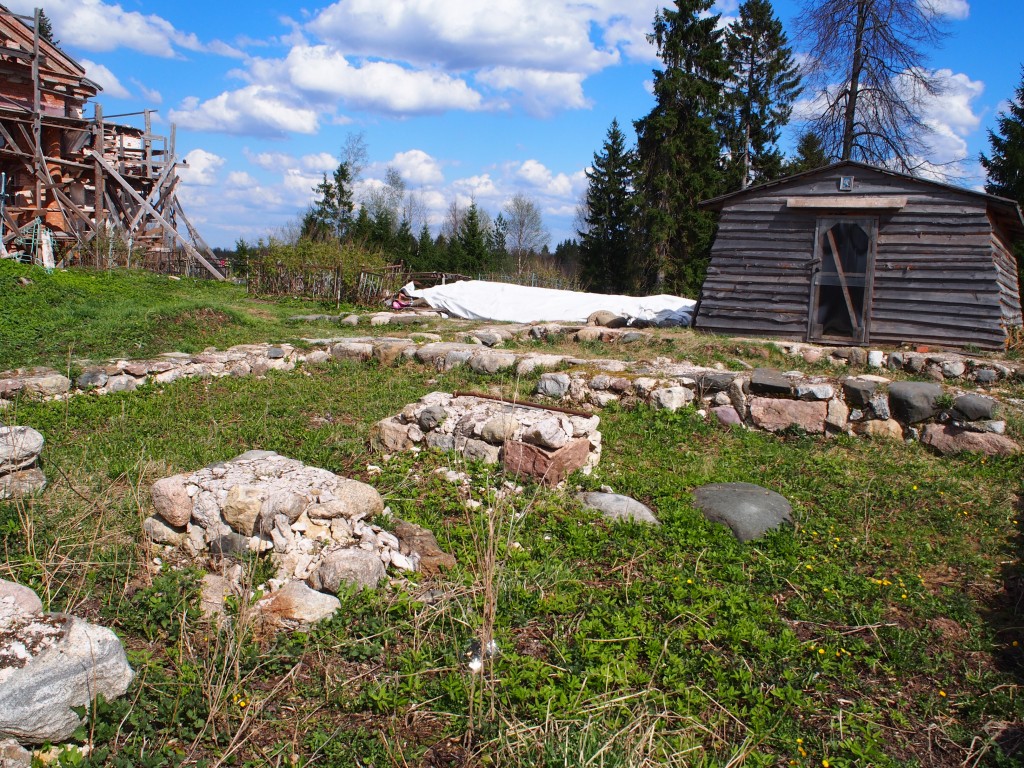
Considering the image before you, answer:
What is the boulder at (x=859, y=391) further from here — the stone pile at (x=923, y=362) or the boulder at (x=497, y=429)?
the boulder at (x=497, y=429)

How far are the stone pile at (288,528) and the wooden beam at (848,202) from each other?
11101 millimetres

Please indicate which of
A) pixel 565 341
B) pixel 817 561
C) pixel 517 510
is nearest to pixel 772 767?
pixel 817 561

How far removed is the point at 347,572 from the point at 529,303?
14387mm

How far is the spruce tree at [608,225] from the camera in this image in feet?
107

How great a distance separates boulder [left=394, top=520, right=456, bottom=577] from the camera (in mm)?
4586

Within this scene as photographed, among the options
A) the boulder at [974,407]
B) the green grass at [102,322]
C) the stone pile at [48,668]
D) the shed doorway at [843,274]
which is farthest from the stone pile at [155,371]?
the shed doorway at [843,274]

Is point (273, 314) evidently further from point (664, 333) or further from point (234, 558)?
point (234, 558)

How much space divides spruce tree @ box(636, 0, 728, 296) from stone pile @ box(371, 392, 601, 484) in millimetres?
21362

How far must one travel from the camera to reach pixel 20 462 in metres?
5.34

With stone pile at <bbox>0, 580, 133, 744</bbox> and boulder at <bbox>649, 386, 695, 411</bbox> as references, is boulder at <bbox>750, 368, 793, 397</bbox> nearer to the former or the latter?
boulder at <bbox>649, 386, 695, 411</bbox>

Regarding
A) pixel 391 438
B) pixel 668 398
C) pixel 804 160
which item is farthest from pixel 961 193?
pixel 804 160

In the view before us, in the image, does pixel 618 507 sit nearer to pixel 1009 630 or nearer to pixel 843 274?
pixel 1009 630

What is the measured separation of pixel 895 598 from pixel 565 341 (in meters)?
8.67

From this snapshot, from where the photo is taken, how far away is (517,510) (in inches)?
223
